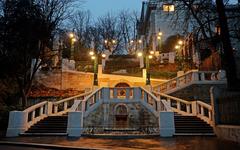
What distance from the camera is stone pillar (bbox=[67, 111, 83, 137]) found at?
14.5 metres

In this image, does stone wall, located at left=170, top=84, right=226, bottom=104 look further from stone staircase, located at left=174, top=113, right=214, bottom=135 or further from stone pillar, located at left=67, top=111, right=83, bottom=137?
stone pillar, located at left=67, top=111, right=83, bottom=137

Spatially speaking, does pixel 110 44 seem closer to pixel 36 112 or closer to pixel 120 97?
pixel 120 97

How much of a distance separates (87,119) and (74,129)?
3627 mm

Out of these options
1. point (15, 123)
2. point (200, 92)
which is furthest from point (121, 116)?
point (15, 123)

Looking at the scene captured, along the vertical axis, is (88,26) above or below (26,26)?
above

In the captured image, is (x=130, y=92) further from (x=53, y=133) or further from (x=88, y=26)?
(x=88, y=26)

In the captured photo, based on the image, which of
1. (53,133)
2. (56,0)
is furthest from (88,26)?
(53,133)

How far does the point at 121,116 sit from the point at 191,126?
19.4 feet

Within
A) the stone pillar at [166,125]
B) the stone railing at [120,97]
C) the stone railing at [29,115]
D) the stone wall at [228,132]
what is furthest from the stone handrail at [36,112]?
the stone wall at [228,132]

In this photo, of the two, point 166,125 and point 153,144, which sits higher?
point 166,125

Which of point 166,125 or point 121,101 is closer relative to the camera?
point 166,125

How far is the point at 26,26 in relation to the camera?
2266 centimetres

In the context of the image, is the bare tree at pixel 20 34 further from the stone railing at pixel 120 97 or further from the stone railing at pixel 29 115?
the stone railing at pixel 120 97

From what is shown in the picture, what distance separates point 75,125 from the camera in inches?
576
